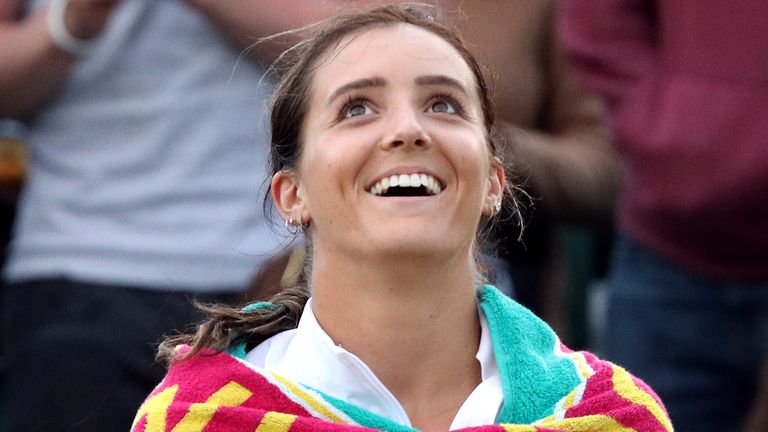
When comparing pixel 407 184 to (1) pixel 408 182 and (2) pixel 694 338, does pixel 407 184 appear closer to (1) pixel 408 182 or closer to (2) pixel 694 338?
(1) pixel 408 182

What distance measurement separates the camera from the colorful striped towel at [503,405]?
3.16m

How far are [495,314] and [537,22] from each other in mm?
1747

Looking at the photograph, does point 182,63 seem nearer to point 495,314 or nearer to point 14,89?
point 14,89

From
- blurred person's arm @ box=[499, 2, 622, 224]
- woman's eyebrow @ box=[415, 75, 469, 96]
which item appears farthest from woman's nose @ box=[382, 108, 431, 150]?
blurred person's arm @ box=[499, 2, 622, 224]

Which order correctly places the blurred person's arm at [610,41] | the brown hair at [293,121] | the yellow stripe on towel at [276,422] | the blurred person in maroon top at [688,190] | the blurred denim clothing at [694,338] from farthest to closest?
the blurred person's arm at [610,41] → the blurred denim clothing at [694,338] → the blurred person in maroon top at [688,190] → the brown hair at [293,121] → the yellow stripe on towel at [276,422]

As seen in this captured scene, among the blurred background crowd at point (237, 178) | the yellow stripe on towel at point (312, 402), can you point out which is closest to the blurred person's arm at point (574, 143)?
the blurred background crowd at point (237, 178)

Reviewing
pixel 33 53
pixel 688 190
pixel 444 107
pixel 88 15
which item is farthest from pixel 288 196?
pixel 688 190

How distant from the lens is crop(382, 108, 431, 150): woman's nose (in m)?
3.19

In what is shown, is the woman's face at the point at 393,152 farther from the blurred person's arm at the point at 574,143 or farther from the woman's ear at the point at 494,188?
the blurred person's arm at the point at 574,143

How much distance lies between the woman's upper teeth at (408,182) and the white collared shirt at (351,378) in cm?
29

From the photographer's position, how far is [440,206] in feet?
10.5

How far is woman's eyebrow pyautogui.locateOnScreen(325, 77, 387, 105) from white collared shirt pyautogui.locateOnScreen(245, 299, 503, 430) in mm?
409

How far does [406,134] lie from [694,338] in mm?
1818

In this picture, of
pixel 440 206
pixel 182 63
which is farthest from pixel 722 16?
pixel 440 206
